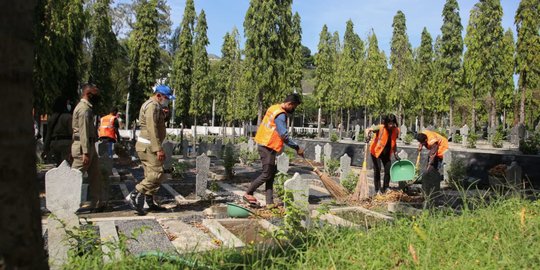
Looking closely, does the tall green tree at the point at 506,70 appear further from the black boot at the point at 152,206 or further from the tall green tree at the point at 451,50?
the black boot at the point at 152,206

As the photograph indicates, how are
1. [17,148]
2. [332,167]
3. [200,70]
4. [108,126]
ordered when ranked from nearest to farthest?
1. [17,148]
2. [108,126]
3. [332,167]
4. [200,70]

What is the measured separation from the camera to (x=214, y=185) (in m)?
9.05

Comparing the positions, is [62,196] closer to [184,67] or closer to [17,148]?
[17,148]

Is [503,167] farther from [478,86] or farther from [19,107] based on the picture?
[478,86]

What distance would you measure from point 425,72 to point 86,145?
38.3m

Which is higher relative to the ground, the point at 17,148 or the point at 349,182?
the point at 17,148

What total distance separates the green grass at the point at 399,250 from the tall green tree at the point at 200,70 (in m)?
27.9

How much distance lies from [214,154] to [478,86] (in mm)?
23004

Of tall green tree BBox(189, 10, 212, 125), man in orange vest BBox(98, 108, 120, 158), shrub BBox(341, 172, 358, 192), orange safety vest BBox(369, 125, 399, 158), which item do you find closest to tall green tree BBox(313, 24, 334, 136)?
tall green tree BBox(189, 10, 212, 125)

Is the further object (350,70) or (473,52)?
(350,70)

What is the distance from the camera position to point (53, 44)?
38.3 feet

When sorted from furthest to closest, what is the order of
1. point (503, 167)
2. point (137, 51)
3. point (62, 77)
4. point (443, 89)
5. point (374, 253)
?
point (443, 89) < point (137, 51) < point (62, 77) < point (503, 167) < point (374, 253)

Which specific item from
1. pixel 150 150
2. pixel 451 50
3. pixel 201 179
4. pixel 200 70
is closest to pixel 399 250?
pixel 150 150

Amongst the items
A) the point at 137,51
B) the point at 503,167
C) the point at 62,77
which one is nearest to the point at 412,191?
the point at 503,167
